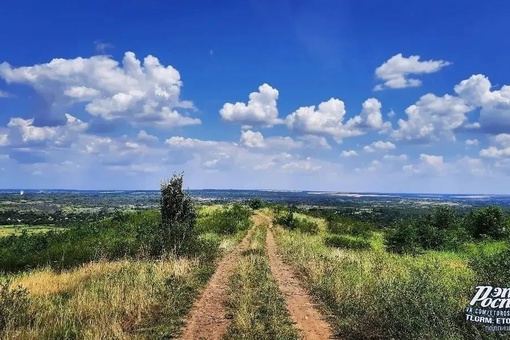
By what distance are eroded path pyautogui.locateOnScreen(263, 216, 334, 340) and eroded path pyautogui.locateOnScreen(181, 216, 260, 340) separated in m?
2.03

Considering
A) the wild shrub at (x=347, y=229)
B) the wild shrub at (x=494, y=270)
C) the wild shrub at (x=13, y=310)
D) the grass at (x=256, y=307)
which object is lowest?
the wild shrub at (x=347, y=229)

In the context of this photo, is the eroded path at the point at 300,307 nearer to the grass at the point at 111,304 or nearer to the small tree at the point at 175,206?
the grass at the point at 111,304

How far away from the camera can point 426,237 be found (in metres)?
37.3

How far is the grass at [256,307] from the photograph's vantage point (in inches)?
416

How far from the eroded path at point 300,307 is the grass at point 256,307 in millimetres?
285

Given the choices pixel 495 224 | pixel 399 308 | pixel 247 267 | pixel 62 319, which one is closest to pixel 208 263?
pixel 247 267

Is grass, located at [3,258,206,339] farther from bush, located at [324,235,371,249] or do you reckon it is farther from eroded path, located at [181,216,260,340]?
bush, located at [324,235,371,249]

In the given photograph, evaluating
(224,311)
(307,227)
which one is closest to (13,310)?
(224,311)

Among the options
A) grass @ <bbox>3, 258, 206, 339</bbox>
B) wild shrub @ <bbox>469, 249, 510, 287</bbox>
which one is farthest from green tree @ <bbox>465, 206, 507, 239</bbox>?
wild shrub @ <bbox>469, 249, 510, 287</bbox>

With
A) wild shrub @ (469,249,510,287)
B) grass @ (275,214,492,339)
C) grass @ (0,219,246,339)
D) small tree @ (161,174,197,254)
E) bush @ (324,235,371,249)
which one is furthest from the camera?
bush @ (324,235,371,249)

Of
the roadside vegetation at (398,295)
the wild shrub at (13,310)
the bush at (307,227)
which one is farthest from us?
the bush at (307,227)

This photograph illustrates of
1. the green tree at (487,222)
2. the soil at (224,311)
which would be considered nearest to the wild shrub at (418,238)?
the green tree at (487,222)

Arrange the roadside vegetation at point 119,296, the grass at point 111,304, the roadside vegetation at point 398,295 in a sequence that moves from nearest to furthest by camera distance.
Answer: the roadside vegetation at point 398,295, the grass at point 111,304, the roadside vegetation at point 119,296

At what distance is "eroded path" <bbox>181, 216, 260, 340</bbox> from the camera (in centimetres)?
1098
